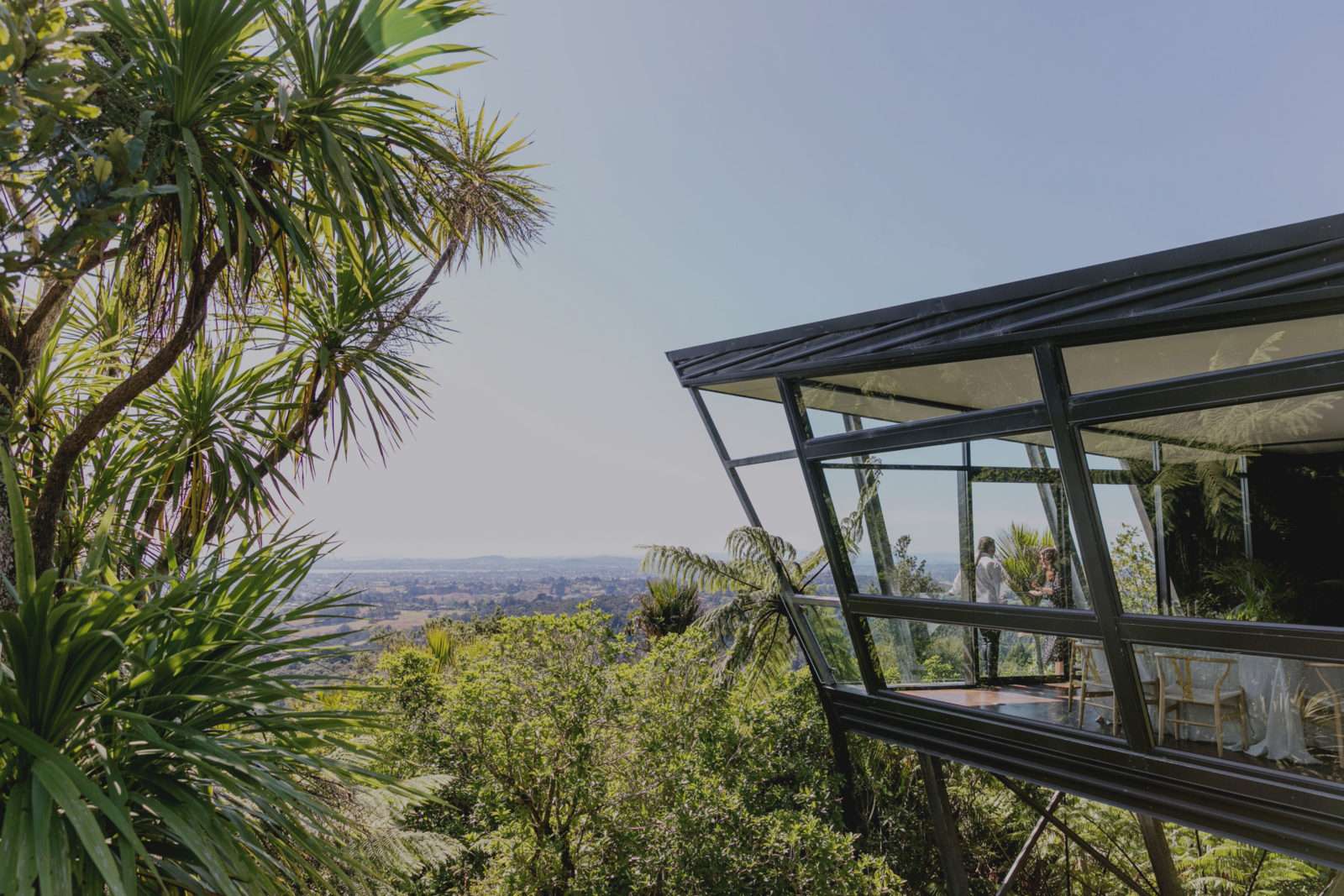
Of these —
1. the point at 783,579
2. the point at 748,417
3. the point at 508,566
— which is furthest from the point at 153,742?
the point at 508,566

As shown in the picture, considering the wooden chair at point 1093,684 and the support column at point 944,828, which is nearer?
the wooden chair at point 1093,684

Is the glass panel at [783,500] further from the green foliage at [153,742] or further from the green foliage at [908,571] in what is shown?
the green foliage at [153,742]

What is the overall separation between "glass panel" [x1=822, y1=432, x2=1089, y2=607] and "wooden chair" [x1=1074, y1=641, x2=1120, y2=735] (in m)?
0.46

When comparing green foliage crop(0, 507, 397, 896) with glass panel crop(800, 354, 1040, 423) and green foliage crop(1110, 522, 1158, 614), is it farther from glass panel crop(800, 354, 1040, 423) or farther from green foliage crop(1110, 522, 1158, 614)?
green foliage crop(1110, 522, 1158, 614)

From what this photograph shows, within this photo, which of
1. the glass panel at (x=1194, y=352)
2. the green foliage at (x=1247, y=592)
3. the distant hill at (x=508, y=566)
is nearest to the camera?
the glass panel at (x=1194, y=352)

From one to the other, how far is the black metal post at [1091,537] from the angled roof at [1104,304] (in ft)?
1.15

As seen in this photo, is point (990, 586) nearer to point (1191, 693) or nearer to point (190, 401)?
point (1191, 693)

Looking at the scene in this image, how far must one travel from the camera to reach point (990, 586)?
6.39 meters

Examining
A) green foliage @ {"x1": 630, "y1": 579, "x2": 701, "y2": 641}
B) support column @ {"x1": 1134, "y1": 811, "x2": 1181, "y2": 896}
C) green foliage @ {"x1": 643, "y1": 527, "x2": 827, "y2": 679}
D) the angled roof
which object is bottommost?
support column @ {"x1": 1134, "y1": 811, "x2": 1181, "y2": 896}

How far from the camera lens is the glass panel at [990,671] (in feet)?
20.0

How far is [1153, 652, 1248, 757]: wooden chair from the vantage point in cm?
516

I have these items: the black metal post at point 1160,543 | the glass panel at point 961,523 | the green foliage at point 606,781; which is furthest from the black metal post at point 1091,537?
the green foliage at point 606,781

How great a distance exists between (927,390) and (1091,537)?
1.82m

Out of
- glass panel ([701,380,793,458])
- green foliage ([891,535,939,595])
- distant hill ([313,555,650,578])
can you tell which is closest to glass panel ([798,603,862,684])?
green foliage ([891,535,939,595])
